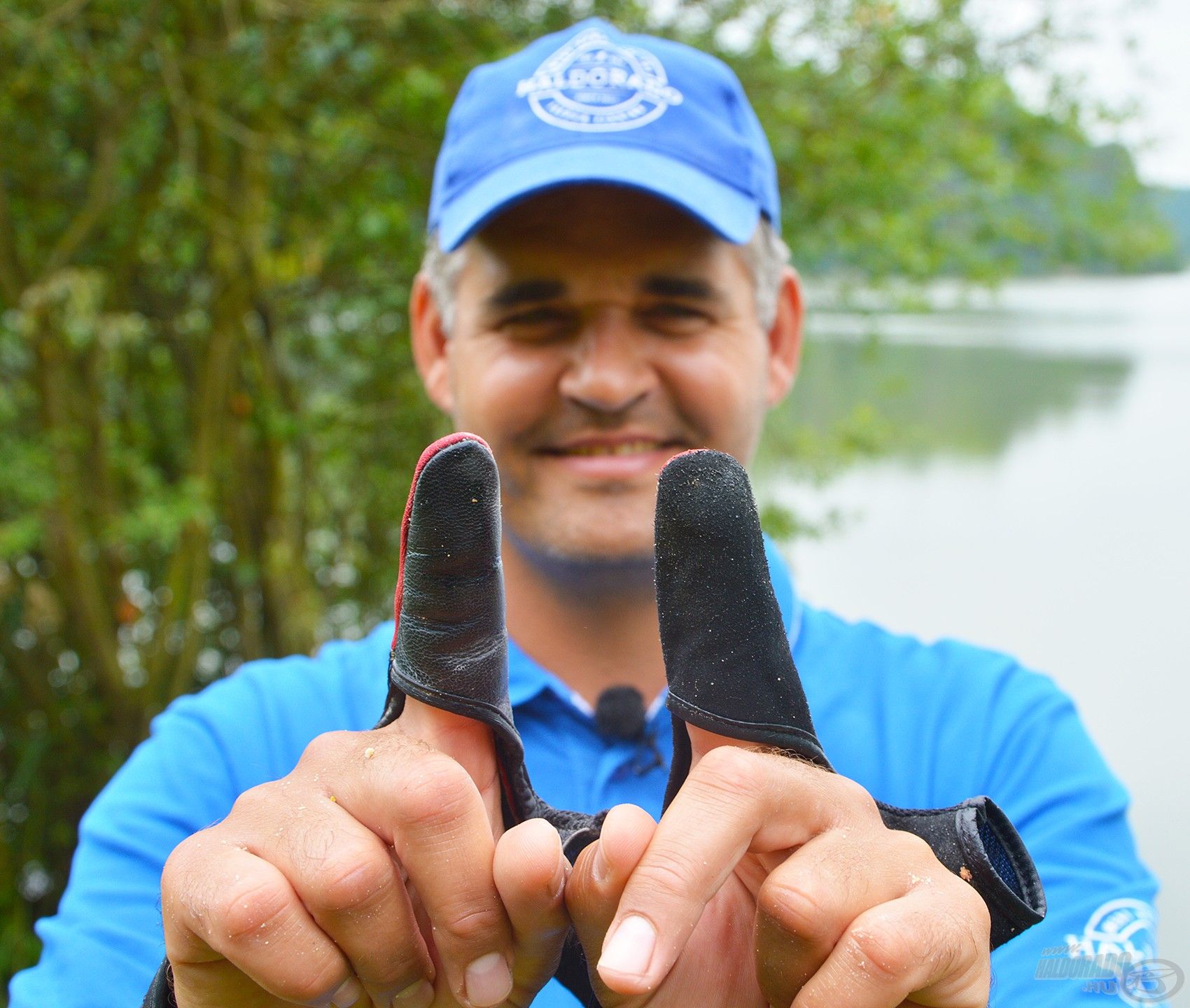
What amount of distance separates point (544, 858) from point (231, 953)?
0.79 feet

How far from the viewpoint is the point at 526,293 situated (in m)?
1.28

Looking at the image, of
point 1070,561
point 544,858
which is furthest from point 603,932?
point 1070,561

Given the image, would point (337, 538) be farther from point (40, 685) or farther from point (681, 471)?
point (681, 471)

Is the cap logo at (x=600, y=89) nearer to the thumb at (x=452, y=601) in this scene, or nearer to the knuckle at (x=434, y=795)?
the thumb at (x=452, y=601)

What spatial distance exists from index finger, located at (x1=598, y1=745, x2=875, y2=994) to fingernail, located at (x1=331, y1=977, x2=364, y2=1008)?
0.22m

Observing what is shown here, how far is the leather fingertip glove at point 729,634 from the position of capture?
732 millimetres

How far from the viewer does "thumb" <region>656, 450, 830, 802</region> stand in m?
0.73

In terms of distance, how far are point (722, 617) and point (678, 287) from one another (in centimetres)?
66

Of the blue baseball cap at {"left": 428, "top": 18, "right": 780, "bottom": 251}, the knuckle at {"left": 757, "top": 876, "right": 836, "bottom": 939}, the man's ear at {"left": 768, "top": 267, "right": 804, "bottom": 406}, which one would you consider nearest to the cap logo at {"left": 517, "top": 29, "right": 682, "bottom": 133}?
the blue baseball cap at {"left": 428, "top": 18, "right": 780, "bottom": 251}

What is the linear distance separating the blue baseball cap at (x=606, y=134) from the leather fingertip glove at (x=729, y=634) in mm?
619

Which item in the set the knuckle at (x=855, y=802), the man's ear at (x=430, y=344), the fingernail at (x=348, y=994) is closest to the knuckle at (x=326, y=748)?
the fingernail at (x=348, y=994)

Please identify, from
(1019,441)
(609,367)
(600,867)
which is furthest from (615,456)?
(1019,441)

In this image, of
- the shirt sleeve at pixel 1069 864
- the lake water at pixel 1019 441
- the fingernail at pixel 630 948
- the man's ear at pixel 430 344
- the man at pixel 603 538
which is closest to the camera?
the fingernail at pixel 630 948

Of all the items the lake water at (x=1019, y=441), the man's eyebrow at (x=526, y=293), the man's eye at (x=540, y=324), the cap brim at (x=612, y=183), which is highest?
the cap brim at (x=612, y=183)
